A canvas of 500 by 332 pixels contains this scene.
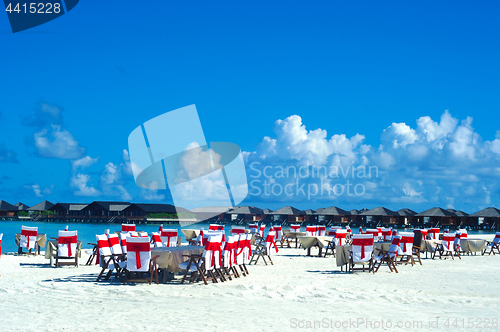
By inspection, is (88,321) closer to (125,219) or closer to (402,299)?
(402,299)

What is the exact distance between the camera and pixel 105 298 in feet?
27.1

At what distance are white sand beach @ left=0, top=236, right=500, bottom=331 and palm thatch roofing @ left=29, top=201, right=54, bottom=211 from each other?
346 ft

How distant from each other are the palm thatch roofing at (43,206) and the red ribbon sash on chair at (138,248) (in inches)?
4230

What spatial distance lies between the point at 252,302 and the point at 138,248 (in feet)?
9.21

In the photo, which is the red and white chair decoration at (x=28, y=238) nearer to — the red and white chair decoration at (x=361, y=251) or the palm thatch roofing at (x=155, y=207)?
the red and white chair decoration at (x=361, y=251)

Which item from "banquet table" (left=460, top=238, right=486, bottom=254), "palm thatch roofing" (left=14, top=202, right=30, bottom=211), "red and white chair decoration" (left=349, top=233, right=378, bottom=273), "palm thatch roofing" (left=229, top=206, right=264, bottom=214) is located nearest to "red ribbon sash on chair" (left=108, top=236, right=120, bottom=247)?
"red and white chair decoration" (left=349, top=233, right=378, bottom=273)

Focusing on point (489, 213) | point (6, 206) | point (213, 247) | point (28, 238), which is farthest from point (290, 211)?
point (213, 247)

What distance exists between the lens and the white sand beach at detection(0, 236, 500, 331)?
6405 millimetres

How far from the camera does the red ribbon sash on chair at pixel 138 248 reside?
975cm

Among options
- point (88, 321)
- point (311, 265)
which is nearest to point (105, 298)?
point (88, 321)

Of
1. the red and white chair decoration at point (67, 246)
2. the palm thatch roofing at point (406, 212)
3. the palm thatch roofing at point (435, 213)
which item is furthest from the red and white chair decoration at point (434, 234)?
the palm thatch roofing at point (406, 212)

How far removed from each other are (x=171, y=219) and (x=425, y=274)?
296 ft

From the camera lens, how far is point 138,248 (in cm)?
975

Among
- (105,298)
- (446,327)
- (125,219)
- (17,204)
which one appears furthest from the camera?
(17,204)
